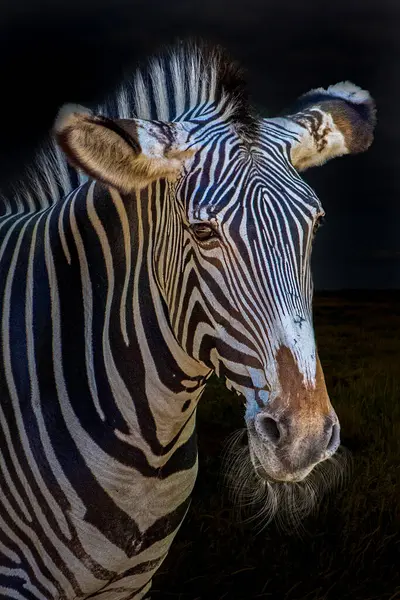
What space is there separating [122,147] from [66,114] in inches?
8.7

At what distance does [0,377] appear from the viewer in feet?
11.1

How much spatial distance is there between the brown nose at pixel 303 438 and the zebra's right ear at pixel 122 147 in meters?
0.98

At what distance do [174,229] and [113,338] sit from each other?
57 centimetres

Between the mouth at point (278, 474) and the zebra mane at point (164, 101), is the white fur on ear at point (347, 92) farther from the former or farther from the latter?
the mouth at point (278, 474)

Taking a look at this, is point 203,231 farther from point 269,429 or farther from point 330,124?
point 330,124

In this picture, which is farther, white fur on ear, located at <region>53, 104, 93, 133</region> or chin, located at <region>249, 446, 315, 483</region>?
white fur on ear, located at <region>53, 104, 93, 133</region>

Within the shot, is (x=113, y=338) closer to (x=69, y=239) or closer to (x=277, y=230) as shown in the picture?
(x=69, y=239)

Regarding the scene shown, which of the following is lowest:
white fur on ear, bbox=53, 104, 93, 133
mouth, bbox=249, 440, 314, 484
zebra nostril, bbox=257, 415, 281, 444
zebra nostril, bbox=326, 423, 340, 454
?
mouth, bbox=249, 440, 314, 484

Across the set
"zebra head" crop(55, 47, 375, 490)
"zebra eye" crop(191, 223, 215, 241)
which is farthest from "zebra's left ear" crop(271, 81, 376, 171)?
"zebra eye" crop(191, 223, 215, 241)

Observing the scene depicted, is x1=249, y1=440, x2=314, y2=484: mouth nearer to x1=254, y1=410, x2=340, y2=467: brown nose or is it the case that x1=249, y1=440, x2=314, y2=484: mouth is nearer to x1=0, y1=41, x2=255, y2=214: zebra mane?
x1=254, y1=410, x2=340, y2=467: brown nose

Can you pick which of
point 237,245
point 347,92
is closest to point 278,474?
point 237,245

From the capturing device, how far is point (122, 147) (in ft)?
9.59

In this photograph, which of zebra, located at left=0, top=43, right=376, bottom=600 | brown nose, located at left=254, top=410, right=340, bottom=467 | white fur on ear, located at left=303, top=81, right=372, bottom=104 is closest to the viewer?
brown nose, located at left=254, top=410, right=340, bottom=467

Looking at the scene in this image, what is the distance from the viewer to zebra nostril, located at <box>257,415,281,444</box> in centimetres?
270
